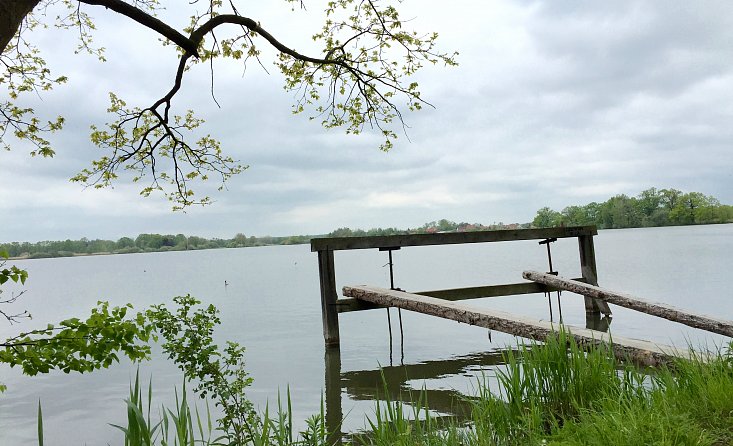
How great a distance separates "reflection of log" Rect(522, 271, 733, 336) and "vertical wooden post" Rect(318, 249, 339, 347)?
400cm

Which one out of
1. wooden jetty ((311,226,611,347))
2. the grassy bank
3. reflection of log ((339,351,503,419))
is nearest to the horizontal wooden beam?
wooden jetty ((311,226,611,347))

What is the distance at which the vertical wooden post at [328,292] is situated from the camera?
32.1 feet

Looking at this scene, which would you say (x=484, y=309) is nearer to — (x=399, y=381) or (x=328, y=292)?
(x=399, y=381)

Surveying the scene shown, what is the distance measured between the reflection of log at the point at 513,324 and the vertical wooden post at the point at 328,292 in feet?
0.89

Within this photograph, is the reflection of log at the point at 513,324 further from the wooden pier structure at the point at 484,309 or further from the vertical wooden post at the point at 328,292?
the vertical wooden post at the point at 328,292

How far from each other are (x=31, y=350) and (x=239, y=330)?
11.6m

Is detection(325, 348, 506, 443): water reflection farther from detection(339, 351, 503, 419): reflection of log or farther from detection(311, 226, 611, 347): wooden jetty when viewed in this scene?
detection(311, 226, 611, 347): wooden jetty

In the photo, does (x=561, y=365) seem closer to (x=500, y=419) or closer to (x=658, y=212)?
(x=500, y=419)

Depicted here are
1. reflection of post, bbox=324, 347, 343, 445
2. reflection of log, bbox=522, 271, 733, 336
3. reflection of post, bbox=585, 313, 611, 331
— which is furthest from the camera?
reflection of post, bbox=585, 313, 611, 331

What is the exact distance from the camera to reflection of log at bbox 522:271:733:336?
21.8 ft

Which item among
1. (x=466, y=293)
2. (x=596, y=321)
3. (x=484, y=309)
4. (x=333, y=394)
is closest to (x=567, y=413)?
(x=484, y=309)

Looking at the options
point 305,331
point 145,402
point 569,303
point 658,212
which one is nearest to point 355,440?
point 145,402

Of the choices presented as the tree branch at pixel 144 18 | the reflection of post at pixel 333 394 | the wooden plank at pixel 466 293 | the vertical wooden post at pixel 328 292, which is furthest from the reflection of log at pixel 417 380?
the tree branch at pixel 144 18

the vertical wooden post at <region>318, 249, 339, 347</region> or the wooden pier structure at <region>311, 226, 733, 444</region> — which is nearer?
the wooden pier structure at <region>311, 226, 733, 444</region>
